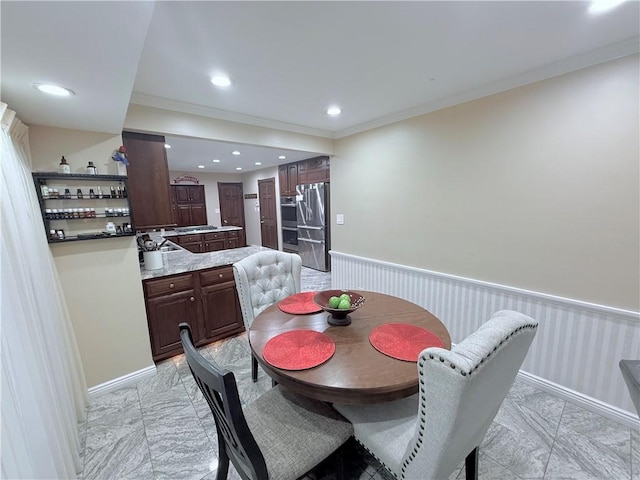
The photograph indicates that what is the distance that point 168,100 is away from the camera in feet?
7.21

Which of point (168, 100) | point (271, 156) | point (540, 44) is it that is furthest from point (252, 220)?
point (540, 44)

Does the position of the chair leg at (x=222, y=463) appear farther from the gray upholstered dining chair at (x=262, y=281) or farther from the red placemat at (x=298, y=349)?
the gray upholstered dining chair at (x=262, y=281)

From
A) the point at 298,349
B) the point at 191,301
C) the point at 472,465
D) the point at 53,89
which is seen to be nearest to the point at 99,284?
the point at 191,301

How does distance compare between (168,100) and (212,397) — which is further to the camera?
(168,100)

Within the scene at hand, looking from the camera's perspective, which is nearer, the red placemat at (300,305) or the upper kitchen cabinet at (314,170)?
the red placemat at (300,305)

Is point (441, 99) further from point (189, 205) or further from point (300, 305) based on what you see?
point (189, 205)

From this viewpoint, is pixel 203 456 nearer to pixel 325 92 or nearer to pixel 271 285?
pixel 271 285

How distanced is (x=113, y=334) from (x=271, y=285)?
1.29 meters

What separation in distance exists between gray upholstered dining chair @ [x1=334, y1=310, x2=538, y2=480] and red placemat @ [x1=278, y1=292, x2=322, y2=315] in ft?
2.52

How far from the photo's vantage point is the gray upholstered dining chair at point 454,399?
0.80 metres

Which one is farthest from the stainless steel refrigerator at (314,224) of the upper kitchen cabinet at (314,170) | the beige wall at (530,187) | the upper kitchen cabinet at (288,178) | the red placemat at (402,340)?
the red placemat at (402,340)

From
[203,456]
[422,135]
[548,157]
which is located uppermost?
[422,135]

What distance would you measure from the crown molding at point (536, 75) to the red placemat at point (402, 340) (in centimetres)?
192

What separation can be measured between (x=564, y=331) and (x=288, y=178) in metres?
4.79
